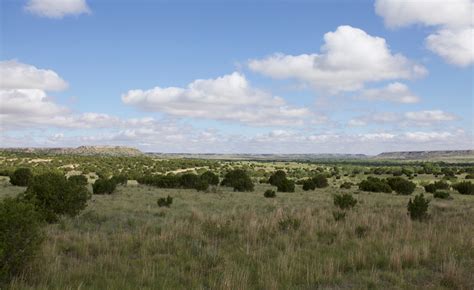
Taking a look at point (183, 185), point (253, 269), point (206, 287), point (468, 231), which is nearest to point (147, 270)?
point (206, 287)

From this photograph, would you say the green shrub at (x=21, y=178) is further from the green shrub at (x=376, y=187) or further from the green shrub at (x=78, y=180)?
the green shrub at (x=376, y=187)

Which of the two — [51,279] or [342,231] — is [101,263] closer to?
[51,279]

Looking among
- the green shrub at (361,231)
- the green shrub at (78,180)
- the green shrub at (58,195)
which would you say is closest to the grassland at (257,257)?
the green shrub at (361,231)

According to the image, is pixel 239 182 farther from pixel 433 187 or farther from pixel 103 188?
pixel 433 187

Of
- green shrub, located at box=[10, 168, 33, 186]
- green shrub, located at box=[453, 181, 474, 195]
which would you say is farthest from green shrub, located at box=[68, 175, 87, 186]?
green shrub, located at box=[453, 181, 474, 195]

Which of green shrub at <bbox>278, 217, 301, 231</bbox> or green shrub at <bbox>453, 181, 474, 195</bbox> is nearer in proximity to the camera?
green shrub at <bbox>278, 217, 301, 231</bbox>

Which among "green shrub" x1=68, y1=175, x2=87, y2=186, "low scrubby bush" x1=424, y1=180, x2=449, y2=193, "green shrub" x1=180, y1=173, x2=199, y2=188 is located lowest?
"low scrubby bush" x1=424, y1=180, x2=449, y2=193

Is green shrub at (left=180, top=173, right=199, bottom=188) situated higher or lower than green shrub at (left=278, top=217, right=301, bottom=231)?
lower

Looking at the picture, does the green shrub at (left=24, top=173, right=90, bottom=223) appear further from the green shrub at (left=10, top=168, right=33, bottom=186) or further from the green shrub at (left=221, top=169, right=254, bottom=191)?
the green shrub at (left=10, top=168, right=33, bottom=186)

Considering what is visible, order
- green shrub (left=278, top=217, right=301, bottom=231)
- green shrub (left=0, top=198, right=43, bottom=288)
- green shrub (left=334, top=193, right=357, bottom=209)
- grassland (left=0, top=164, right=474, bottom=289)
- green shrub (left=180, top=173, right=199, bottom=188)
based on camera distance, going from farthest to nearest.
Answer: green shrub (left=180, top=173, right=199, bottom=188)
green shrub (left=334, top=193, right=357, bottom=209)
green shrub (left=278, top=217, right=301, bottom=231)
grassland (left=0, top=164, right=474, bottom=289)
green shrub (left=0, top=198, right=43, bottom=288)

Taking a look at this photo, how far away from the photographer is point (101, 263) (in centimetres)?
737

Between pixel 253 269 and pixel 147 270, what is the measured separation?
6.03 feet

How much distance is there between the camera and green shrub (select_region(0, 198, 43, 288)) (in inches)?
246

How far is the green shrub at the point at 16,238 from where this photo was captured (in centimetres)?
625
